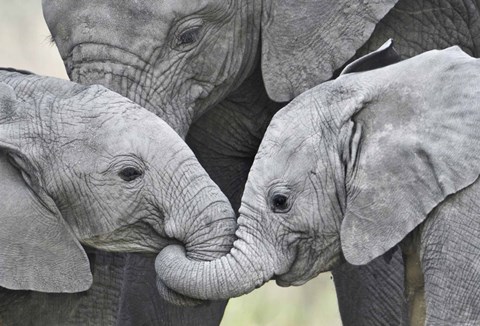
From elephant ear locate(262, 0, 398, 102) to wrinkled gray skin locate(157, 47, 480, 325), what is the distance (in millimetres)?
896

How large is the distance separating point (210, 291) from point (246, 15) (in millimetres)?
1465

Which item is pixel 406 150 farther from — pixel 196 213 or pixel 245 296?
pixel 245 296

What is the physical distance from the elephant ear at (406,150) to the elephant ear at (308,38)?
104cm

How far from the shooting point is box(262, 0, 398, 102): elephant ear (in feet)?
30.1

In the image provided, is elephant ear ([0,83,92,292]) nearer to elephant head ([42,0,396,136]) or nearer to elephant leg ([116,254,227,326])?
elephant head ([42,0,396,136])

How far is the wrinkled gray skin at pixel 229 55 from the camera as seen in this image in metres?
A: 8.86

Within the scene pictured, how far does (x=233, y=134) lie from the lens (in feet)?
32.0

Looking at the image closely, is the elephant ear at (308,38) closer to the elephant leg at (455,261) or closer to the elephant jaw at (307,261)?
the elephant jaw at (307,261)

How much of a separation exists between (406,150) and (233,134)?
180cm

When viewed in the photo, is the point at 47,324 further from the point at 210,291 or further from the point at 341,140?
the point at 341,140

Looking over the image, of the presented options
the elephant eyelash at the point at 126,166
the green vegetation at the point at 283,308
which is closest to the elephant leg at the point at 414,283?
the elephant eyelash at the point at 126,166

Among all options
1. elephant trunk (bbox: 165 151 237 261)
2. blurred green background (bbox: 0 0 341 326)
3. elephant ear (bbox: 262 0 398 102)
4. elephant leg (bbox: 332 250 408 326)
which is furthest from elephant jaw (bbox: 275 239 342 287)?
blurred green background (bbox: 0 0 341 326)

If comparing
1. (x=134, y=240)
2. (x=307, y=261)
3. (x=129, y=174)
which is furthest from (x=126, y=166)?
(x=307, y=261)

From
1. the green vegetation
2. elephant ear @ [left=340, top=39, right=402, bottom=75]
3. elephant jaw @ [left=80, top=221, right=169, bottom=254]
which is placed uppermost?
elephant ear @ [left=340, top=39, right=402, bottom=75]
